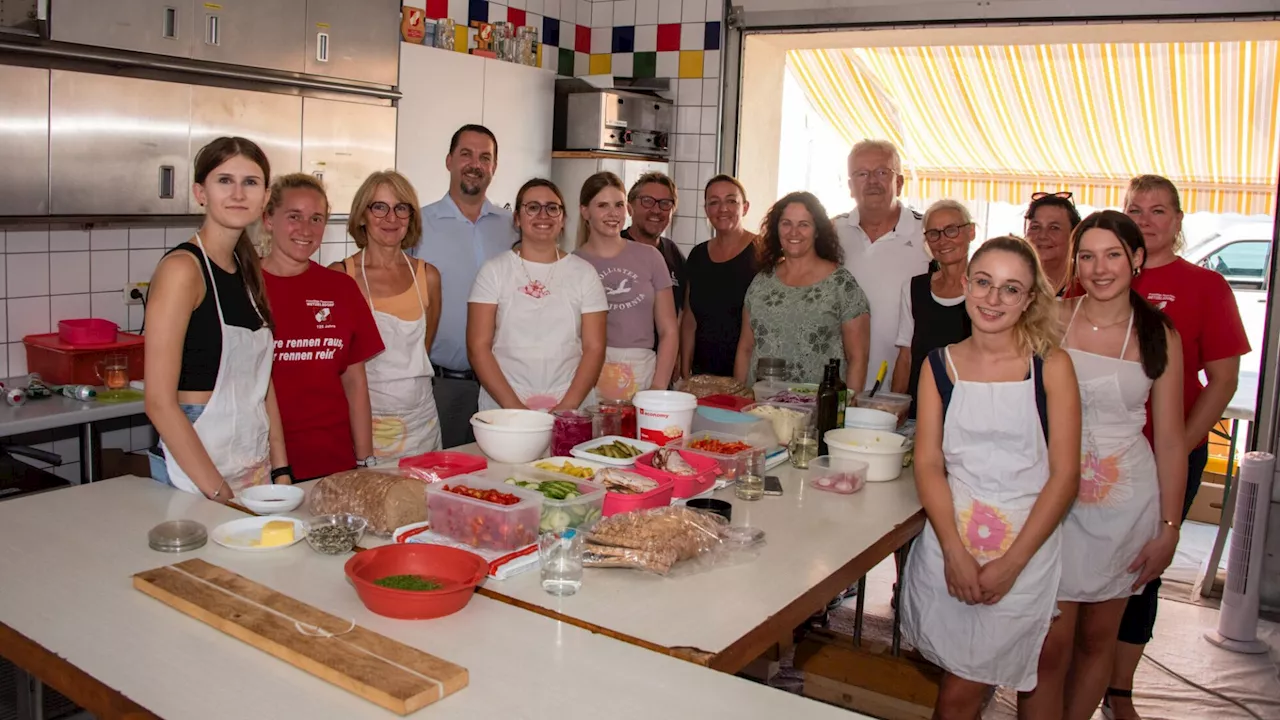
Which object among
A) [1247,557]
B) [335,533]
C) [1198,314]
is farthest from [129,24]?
[1247,557]

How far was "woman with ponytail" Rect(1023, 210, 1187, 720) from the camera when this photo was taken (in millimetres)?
2865

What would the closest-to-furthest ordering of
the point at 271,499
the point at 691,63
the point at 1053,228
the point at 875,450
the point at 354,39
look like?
1. the point at 271,499
2. the point at 875,450
3. the point at 1053,228
4. the point at 354,39
5. the point at 691,63

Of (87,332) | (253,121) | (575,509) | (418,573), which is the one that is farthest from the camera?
(253,121)

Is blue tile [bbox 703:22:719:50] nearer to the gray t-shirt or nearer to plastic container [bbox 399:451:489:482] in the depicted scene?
the gray t-shirt

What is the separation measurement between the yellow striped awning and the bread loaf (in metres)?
5.63

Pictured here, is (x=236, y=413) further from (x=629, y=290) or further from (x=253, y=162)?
(x=629, y=290)

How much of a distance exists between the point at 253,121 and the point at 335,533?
2.74m

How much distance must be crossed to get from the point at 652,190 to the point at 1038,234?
1.59 metres

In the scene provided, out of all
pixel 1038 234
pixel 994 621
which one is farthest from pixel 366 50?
pixel 994 621

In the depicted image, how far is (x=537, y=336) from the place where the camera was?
363 centimetres

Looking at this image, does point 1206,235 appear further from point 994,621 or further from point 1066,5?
point 994,621

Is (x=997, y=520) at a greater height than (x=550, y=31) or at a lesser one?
lesser

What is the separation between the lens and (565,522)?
2.28m

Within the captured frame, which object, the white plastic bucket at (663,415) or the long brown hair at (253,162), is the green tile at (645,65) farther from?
the long brown hair at (253,162)
